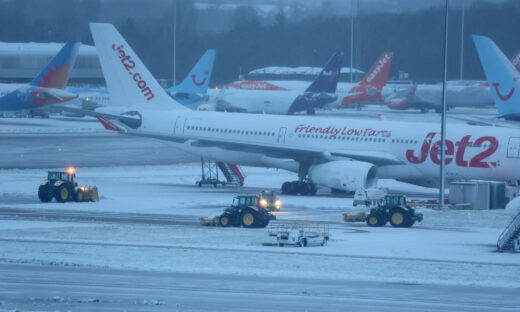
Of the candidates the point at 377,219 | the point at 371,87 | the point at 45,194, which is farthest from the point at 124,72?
the point at 371,87

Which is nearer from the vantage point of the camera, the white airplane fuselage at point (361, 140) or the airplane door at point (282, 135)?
the white airplane fuselage at point (361, 140)

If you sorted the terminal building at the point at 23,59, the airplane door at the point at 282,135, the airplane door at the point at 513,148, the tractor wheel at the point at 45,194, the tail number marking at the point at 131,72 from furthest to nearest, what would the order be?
the terminal building at the point at 23,59
the tail number marking at the point at 131,72
the airplane door at the point at 282,135
the airplane door at the point at 513,148
the tractor wheel at the point at 45,194

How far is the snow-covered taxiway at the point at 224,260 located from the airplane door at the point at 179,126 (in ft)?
18.8

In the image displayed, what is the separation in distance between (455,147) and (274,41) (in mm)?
93419

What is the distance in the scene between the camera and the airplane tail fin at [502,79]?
38.3 m

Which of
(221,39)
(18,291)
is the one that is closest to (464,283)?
(18,291)

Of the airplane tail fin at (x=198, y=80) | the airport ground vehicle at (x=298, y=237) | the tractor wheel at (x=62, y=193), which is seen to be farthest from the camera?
the airplane tail fin at (x=198, y=80)

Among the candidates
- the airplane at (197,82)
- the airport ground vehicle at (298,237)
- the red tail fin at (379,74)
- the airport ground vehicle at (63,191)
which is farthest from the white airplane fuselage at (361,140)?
the red tail fin at (379,74)

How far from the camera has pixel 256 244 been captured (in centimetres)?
2945

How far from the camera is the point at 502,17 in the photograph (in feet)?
380

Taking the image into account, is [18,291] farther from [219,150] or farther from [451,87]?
[451,87]

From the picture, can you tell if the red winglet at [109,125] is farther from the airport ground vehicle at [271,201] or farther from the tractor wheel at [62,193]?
the airport ground vehicle at [271,201]

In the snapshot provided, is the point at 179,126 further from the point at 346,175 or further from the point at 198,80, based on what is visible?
the point at 198,80

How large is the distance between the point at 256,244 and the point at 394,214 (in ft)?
24.7
